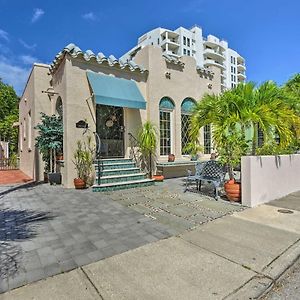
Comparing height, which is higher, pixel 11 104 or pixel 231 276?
pixel 11 104

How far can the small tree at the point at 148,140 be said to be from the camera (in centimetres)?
1123

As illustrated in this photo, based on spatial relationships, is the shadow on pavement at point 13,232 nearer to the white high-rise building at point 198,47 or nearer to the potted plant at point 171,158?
the potted plant at point 171,158

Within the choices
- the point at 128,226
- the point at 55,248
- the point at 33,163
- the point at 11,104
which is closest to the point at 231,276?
the point at 128,226

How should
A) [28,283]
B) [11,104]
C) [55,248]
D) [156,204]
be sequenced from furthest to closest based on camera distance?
[11,104] → [156,204] → [55,248] → [28,283]

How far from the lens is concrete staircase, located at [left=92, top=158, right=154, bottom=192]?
948 centimetres

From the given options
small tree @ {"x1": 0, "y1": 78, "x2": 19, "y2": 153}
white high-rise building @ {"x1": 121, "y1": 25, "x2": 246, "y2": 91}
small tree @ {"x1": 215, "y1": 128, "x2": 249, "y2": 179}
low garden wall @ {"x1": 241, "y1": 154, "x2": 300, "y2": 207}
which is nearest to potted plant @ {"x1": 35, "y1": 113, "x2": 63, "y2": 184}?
small tree @ {"x1": 215, "y1": 128, "x2": 249, "y2": 179}

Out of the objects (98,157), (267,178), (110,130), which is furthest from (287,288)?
(110,130)

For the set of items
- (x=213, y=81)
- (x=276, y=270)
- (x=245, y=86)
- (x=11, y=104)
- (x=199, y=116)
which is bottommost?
(x=276, y=270)

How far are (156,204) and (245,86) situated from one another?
→ 508 cm

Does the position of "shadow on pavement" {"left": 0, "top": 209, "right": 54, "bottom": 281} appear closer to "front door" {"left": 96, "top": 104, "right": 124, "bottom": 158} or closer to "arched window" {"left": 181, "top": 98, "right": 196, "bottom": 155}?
"front door" {"left": 96, "top": 104, "right": 124, "bottom": 158}

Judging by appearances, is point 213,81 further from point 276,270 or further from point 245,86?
point 276,270

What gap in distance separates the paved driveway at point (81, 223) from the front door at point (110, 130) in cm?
313

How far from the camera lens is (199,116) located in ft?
30.0

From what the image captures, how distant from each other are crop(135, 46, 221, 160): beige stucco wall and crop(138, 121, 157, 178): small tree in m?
0.80
